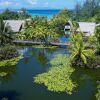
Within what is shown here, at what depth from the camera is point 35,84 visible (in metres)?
27.1

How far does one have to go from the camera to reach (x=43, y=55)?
40812mm

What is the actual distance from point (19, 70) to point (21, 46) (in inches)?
618

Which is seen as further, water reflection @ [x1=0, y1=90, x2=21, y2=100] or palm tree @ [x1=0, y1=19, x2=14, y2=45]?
palm tree @ [x1=0, y1=19, x2=14, y2=45]

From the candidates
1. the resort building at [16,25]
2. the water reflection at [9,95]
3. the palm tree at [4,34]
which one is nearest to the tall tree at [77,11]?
the resort building at [16,25]

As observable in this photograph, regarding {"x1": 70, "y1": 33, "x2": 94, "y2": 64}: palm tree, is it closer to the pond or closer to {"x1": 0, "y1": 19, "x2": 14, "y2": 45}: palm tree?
the pond

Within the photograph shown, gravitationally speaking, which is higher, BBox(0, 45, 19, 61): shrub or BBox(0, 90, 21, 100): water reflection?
BBox(0, 45, 19, 61): shrub

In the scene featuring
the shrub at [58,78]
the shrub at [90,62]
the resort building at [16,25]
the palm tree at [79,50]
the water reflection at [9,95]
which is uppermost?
the resort building at [16,25]

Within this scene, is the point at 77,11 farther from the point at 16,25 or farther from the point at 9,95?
the point at 9,95

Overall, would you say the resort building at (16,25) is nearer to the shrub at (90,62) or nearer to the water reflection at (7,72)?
the water reflection at (7,72)

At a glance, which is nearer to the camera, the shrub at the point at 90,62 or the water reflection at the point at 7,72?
the water reflection at the point at 7,72

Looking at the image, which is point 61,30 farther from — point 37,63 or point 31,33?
point 37,63

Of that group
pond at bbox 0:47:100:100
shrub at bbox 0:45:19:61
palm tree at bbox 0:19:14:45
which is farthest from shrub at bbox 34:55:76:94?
palm tree at bbox 0:19:14:45

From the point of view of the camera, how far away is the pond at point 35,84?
24.1m

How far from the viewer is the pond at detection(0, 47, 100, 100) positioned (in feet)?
79.0
